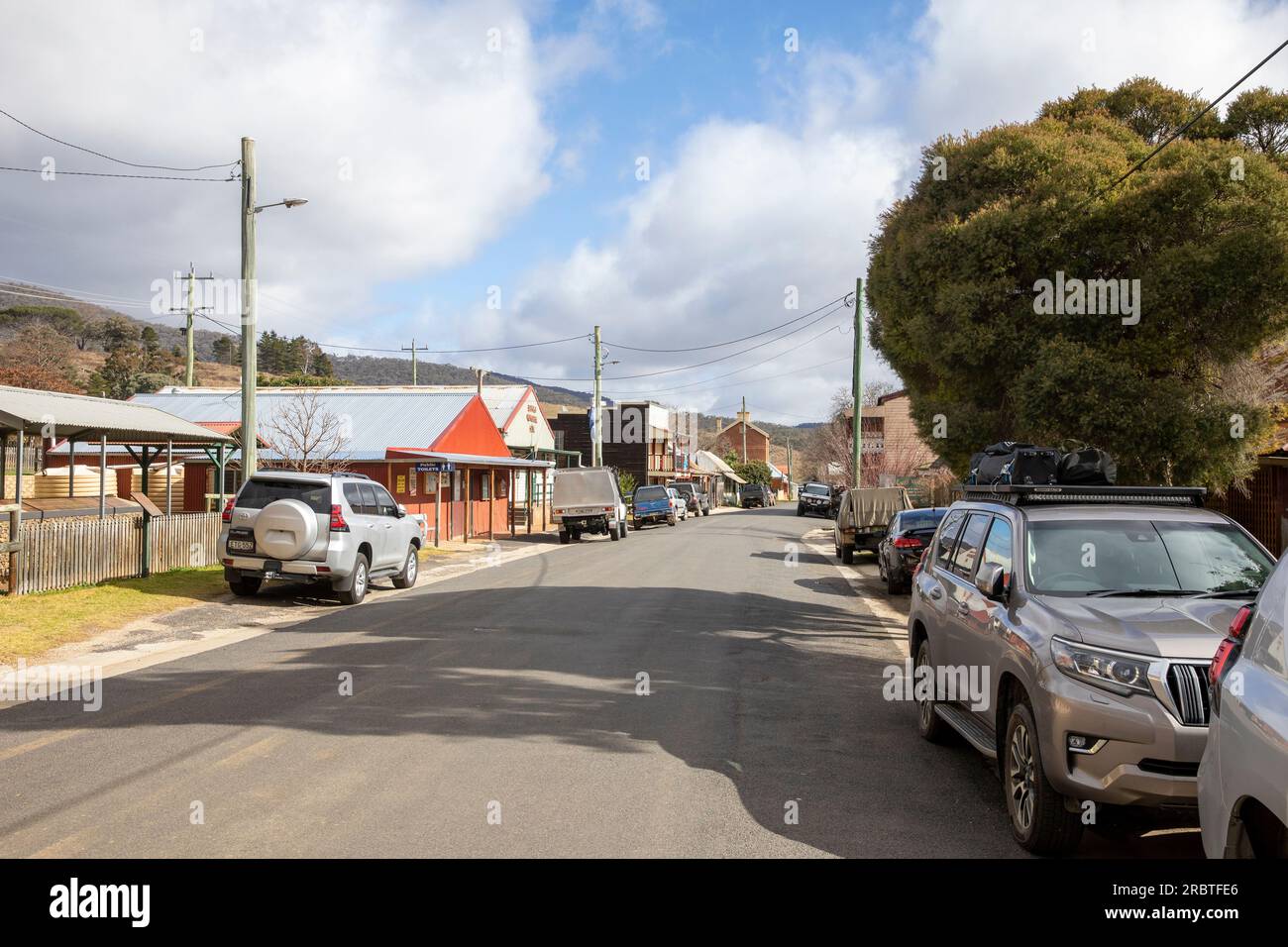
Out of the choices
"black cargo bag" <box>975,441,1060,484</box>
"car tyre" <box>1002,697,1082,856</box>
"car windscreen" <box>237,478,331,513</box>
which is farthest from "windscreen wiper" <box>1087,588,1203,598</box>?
"car windscreen" <box>237,478,331,513</box>

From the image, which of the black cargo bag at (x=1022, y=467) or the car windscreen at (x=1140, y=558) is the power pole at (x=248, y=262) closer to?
the black cargo bag at (x=1022, y=467)

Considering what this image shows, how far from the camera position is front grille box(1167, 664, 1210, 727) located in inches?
185

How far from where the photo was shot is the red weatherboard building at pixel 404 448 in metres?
31.9

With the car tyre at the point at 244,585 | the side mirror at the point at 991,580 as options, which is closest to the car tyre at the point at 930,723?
the side mirror at the point at 991,580

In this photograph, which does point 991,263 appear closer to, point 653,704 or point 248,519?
point 653,704

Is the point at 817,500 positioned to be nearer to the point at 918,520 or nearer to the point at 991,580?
the point at 918,520

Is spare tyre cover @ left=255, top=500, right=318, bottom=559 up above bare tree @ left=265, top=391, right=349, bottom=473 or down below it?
below

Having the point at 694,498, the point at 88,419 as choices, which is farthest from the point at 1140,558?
the point at 694,498

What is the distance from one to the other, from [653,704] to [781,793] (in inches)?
99.3

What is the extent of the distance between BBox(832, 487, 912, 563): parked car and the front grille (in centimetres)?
2079

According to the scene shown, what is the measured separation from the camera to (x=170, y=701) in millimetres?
8617

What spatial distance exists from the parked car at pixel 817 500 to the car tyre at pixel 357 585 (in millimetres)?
42446

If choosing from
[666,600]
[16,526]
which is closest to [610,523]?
[666,600]

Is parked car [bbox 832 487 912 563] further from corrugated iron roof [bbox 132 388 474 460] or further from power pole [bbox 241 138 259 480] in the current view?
power pole [bbox 241 138 259 480]
